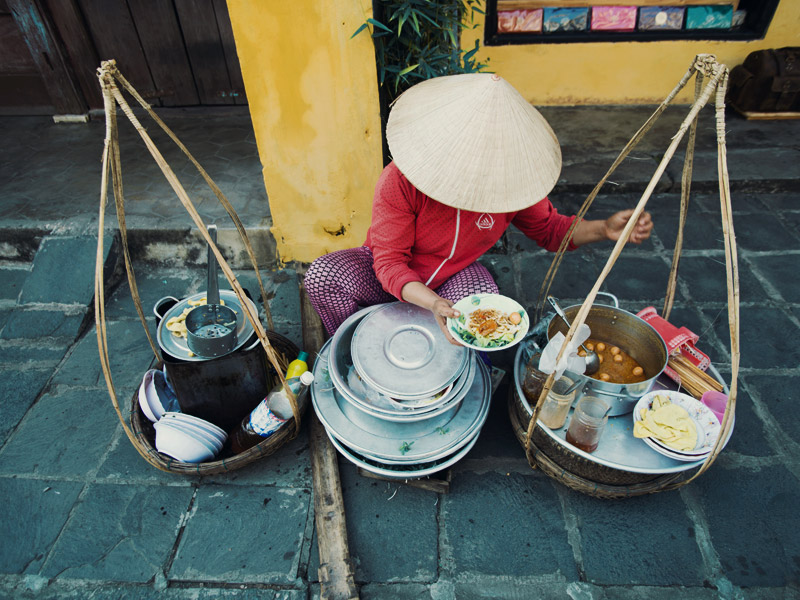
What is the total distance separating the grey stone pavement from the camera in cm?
202

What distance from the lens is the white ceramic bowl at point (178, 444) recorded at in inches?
85.0

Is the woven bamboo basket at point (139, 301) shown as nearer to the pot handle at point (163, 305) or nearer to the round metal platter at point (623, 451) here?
the pot handle at point (163, 305)

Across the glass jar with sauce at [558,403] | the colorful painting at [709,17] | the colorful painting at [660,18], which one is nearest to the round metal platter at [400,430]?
the glass jar with sauce at [558,403]

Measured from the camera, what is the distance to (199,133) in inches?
186

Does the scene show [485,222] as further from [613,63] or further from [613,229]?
[613,63]

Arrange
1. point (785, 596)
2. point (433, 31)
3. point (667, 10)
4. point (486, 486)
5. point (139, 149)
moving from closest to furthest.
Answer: point (785, 596) → point (486, 486) → point (433, 31) → point (139, 149) → point (667, 10)

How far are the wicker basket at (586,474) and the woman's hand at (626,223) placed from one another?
2.82ft

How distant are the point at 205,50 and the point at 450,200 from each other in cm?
412

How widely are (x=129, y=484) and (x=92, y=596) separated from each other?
1.58 ft

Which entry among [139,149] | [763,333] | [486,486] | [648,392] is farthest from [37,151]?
[763,333]

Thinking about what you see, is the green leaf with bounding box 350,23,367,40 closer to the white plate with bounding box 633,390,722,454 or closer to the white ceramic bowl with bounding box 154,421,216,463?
the white ceramic bowl with bounding box 154,421,216,463

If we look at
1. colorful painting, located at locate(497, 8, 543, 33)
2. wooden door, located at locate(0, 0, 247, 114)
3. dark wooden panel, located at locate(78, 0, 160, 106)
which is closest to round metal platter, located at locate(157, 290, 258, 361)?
wooden door, located at locate(0, 0, 247, 114)

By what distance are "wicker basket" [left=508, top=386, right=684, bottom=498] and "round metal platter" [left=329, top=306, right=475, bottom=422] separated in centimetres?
34

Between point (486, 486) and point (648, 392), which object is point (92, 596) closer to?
point (486, 486)
